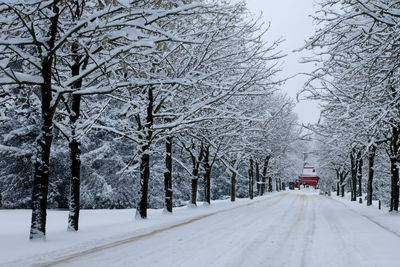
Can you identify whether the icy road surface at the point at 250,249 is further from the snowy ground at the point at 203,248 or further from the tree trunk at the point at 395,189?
the tree trunk at the point at 395,189

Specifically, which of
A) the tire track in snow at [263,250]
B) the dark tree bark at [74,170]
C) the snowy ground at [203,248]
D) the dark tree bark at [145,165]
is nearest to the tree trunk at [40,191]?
the snowy ground at [203,248]

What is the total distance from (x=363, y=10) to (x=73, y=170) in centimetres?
850

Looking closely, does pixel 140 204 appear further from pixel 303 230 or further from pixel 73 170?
pixel 303 230

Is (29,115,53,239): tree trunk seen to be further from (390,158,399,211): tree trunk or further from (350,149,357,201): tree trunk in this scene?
(350,149,357,201): tree trunk

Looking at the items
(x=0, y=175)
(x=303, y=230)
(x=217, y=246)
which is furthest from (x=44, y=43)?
(x=0, y=175)

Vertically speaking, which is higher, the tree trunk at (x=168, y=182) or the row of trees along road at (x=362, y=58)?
the row of trees along road at (x=362, y=58)

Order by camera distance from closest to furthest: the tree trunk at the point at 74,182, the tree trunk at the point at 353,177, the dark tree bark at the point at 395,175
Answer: the tree trunk at the point at 74,182 → the dark tree bark at the point at 395,175 → the tree trunk at the point at 353,177

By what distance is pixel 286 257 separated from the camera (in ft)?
23.1

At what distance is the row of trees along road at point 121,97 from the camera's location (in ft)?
27.1

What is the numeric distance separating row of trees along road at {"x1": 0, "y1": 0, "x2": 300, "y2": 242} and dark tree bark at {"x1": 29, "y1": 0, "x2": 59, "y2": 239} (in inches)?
0.9

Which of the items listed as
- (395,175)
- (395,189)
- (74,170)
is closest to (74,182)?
(74,170)

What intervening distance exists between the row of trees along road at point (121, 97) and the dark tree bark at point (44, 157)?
0.08 feet

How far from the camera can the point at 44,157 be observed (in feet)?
28.1

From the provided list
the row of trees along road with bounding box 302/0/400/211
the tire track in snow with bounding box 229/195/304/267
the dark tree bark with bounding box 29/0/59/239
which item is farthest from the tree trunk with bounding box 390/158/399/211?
the dark tree bark with bounding box 29/0/59/239
